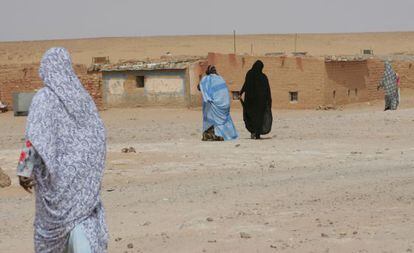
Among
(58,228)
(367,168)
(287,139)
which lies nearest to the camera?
(58,228)

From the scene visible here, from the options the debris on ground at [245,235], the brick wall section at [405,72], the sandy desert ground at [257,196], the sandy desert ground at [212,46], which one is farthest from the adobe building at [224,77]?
the sandy desert ground at [212,46]

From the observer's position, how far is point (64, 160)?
4938mm

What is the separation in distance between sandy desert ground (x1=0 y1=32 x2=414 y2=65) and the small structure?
3211 cm

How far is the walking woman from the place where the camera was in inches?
193

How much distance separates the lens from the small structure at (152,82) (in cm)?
2827

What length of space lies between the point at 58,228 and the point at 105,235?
10.6 inches

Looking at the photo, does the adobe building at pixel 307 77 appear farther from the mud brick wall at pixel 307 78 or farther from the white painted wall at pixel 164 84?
the white painted wall at pixel 164 84

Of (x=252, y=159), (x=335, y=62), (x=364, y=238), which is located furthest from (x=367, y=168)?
(x=335, y=62)

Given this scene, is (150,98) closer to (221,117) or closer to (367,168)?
(221,117)

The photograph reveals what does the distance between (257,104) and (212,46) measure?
2289 inches

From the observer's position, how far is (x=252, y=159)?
42.8ft

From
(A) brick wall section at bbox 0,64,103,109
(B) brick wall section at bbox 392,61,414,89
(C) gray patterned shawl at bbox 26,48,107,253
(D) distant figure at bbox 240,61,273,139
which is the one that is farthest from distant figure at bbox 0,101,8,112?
(C) gray patterned shawl at bbox 26,48,107,253

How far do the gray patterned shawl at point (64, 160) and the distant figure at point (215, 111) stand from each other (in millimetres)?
11429

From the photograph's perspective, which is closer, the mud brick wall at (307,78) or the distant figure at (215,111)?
the distant figure at (215,111)
